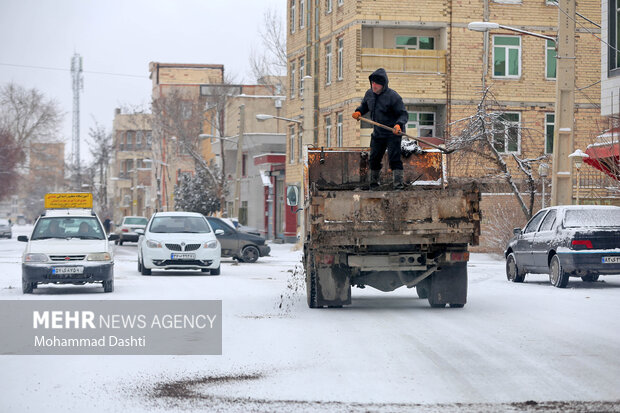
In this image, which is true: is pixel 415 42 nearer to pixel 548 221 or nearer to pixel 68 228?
pixel 548 221

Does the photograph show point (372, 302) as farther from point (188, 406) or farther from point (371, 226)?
point (188, 406)

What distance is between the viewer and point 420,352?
37.2 ft

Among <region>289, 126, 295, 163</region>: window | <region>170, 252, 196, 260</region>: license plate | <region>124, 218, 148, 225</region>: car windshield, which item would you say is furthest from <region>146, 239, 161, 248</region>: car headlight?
<region>124, 218, 148, 225</region>: car windshield

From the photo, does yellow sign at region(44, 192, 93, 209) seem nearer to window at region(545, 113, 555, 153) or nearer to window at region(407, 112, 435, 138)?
window at region(407, 112, 435, 138)

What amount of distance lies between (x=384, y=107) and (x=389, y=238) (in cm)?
203

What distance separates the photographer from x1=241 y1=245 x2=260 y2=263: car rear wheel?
119ft

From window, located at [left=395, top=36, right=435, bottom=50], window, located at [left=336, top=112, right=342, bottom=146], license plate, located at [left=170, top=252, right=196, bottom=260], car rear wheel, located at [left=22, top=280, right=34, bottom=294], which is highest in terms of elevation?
window, located at [left=395, top=36, right=435, bottom=50]

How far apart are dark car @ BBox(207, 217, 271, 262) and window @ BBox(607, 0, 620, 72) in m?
12.7

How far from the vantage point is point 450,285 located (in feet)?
54.7

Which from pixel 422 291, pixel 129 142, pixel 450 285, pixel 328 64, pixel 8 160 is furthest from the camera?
pixel 129 142

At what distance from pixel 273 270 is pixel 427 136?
62.5 ft

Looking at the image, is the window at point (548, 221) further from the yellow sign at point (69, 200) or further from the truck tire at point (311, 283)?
the yellow sign at point (69, 200)

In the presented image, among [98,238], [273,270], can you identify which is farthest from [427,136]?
[98,238]

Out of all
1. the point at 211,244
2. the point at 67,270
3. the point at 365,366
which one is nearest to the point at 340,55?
the point at 211,244
